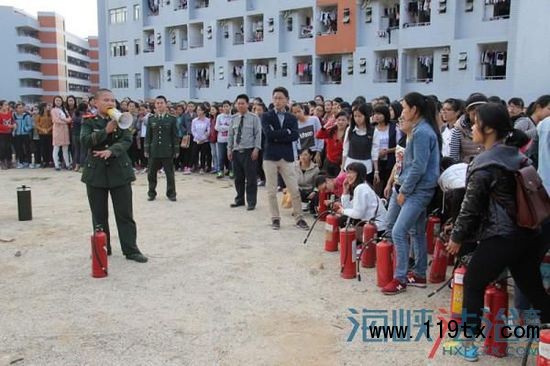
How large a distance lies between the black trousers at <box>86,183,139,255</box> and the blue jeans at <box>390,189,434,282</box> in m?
2.88

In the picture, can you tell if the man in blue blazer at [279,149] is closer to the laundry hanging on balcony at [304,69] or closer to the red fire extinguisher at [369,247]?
the red fire extinguisher at [369,247]

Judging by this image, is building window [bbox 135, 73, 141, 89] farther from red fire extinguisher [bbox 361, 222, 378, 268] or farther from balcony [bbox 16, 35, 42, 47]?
red fire extinguisher [bbox 361, 222, 378, 268]

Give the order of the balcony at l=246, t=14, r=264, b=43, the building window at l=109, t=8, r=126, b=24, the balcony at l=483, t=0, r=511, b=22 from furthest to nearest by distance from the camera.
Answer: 1. the building window at l=109, t=8, r=126, b=24
2. the balcony at l=246, t=14, r=264, b=43
3. the balcony at l=483, t=0, r=511, b=22

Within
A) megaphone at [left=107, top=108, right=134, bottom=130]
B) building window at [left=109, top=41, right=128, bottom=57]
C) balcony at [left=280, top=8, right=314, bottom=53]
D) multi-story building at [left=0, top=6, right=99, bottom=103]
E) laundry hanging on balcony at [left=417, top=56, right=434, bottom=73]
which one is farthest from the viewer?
multi-story building at [left=0, top=6, right=99, bottom=103]

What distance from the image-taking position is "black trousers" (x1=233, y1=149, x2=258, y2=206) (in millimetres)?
8719

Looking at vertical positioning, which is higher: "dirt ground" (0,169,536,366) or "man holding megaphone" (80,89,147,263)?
"man holding megaphone" (80,89,147,263)

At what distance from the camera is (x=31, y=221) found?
8.09 meters

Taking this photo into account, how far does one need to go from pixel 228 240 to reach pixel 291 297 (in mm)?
2191

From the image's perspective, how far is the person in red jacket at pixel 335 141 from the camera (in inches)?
320

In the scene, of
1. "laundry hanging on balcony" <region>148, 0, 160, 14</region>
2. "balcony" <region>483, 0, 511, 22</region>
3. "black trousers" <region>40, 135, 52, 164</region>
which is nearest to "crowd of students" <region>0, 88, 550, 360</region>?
"black trousers" <region>40, 135, 52, 164</region>

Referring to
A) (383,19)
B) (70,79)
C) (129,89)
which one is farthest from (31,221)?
(70,79)

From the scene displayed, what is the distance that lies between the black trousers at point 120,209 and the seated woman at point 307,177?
318cm

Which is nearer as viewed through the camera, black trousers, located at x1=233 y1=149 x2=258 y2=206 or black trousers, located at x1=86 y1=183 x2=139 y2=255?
black trousers, located at x1=86 y1=183 x2=139 y2=255

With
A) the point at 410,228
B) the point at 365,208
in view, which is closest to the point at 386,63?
the point at 365,208
